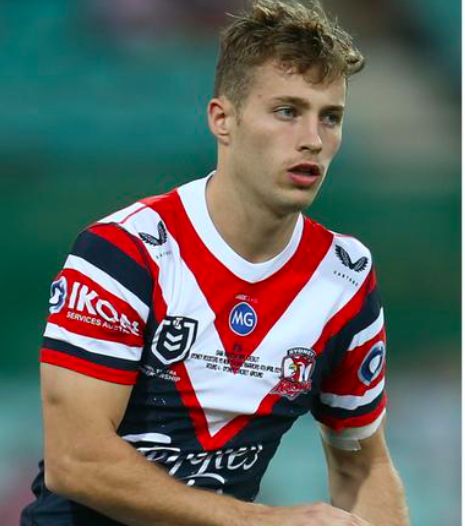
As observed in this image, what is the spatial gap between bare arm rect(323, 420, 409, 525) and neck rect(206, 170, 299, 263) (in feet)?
2.56

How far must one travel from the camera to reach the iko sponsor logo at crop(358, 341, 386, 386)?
3758 millimetres

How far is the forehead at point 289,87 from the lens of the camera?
3432 millimetres

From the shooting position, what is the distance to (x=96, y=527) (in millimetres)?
3381

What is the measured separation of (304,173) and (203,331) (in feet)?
1.75

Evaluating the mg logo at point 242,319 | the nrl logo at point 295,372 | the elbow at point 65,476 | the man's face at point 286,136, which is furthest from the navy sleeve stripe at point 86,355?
the man's face at point 286,136

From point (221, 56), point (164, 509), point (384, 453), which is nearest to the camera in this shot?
point (164, 509)

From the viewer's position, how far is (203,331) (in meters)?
3.44

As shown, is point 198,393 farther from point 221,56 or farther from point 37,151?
point 37,151

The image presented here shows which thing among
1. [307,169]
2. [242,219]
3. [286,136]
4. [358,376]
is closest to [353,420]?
[358,376]

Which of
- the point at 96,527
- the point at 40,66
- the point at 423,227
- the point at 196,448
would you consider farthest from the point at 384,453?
the point at 40,66

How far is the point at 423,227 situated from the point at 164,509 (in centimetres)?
546

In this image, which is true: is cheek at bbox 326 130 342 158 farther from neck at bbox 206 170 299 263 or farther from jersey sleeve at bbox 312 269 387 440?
jersey sleeve at bbox 312 269 387 440

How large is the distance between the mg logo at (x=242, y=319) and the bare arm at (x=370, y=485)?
653mm

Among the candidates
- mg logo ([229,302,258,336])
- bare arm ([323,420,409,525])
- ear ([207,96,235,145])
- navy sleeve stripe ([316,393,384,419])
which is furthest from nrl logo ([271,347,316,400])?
ear ([207,96,235,145])
